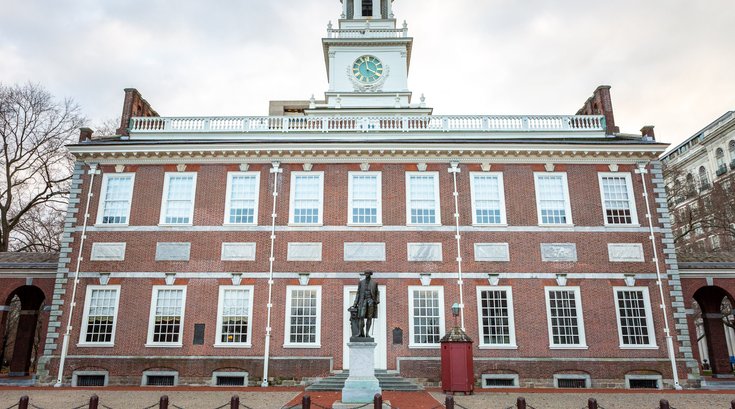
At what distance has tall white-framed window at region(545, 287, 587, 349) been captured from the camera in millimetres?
19375

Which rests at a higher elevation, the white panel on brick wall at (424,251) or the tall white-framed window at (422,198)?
the tall white-framed window at (422,198)

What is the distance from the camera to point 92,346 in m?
19.4

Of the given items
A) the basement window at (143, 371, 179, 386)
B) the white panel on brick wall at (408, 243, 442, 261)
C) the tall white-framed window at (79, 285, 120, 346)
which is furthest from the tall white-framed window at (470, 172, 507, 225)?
the tall white-framed window at (79, 285, 120, 346)

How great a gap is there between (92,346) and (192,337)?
3.91 m

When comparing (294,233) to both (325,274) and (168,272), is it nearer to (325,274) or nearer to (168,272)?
(325,274)

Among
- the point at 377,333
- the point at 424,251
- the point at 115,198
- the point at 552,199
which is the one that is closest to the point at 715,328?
the point at 552,199

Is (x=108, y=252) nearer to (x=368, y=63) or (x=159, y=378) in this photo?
(x=159, y=378)

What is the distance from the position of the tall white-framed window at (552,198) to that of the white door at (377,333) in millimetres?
7509

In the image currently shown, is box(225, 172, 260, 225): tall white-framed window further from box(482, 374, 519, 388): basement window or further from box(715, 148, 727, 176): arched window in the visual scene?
box(715, 148, 727, 176): arched window

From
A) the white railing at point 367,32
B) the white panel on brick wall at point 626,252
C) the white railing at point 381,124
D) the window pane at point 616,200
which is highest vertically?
the white railing at point 367,32

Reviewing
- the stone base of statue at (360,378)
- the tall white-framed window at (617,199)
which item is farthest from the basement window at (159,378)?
the tall white-framed window at (617,199)

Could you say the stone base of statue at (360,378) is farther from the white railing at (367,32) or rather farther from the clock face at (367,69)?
the white railing at (367,32)

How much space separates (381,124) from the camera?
23.6 meters

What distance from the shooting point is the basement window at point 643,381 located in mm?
18812
